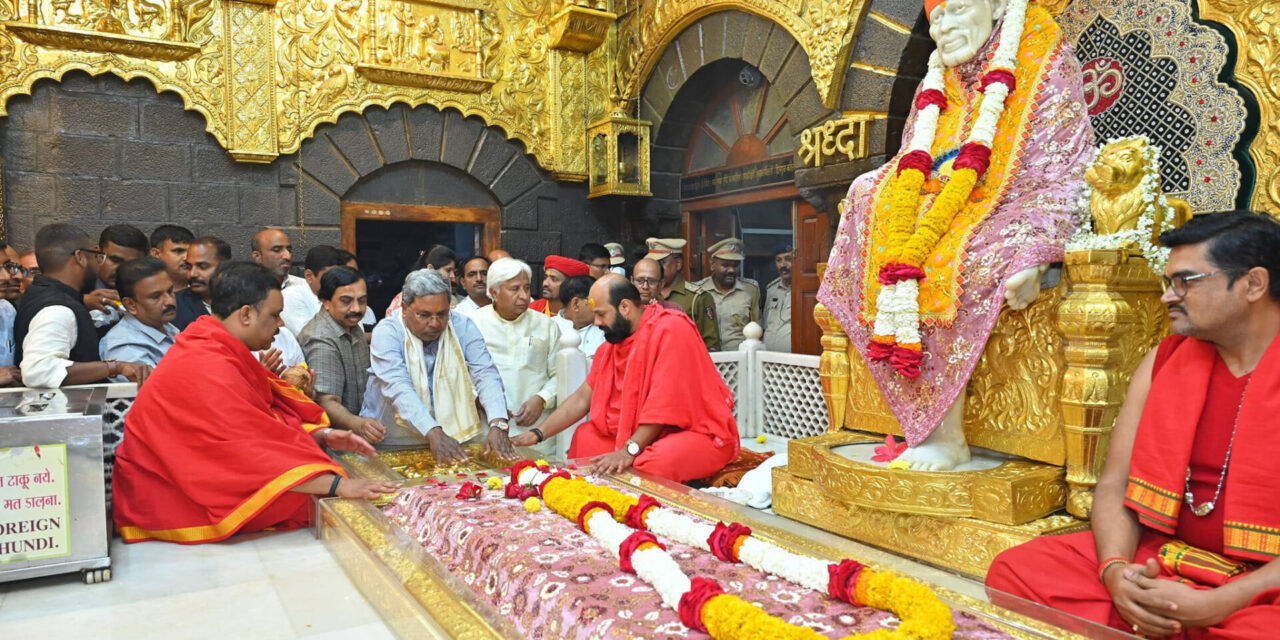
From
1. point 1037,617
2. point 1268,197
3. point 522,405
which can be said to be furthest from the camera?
point 522,405

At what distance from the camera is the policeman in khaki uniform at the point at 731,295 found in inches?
258

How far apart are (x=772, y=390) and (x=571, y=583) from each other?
12.6 feet

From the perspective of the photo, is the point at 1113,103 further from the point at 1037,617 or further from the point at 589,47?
the point at 589,47

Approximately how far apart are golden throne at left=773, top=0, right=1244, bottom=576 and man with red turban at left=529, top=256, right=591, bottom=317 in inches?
99.1

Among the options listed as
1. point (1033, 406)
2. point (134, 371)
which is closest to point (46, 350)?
point (134, 371)

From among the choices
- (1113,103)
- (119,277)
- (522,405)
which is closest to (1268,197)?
(1113,103)

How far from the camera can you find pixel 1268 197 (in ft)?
11.8

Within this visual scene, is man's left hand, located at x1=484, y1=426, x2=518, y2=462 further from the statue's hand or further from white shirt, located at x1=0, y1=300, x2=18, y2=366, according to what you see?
white shirt, located at x1=0, y1=300, x2=18, y2=366

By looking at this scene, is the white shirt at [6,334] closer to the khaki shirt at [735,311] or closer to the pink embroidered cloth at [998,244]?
the pink embroidered cloth at [998,244]

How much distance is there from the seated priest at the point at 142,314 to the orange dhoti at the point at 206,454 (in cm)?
58

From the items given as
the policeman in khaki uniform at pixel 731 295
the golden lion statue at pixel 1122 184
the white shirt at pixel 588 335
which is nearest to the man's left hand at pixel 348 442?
the white shirt at pixel 588 335

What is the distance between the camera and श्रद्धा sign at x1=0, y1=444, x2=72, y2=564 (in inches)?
112

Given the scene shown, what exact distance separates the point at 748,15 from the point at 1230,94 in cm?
360

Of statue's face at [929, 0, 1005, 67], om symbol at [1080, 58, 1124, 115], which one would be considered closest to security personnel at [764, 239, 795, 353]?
om symbol at [1080, 58, 1124, 115]
